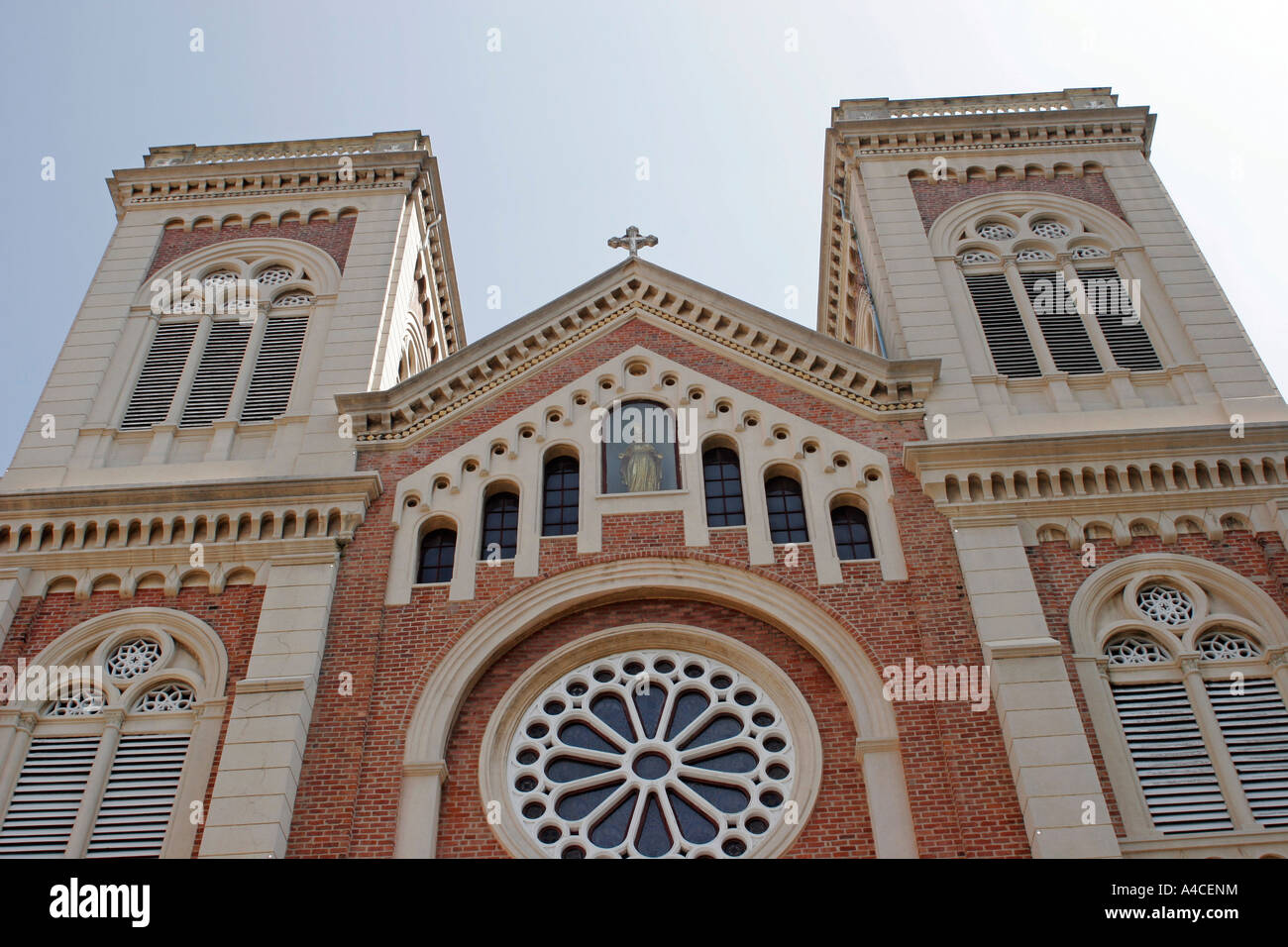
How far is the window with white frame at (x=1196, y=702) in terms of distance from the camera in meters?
15.1

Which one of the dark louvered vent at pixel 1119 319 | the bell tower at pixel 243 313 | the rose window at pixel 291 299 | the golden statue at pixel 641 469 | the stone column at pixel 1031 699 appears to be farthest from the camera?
the rose window at pixel 291 299

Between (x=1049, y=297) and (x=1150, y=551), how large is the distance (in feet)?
21.7

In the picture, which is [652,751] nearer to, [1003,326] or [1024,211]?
[1003,326]

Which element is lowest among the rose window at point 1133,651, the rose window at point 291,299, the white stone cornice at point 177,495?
the rose window at point 1133,651

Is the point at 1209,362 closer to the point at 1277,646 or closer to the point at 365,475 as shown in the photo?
the point at 1277,646

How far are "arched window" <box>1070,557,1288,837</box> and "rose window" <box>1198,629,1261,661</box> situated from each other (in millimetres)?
13

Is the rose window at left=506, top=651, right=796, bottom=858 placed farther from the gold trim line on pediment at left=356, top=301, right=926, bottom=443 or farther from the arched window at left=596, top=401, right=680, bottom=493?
the gold trim line on pediment at left=356, top=301, right=926, bottom=443

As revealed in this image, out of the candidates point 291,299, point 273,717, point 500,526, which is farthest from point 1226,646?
point 291,299

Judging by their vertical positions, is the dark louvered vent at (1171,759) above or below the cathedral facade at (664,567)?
below

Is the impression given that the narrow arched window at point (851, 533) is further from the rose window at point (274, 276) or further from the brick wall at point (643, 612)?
the rose window at point (274, 276)

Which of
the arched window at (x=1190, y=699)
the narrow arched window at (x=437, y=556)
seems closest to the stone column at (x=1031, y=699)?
the arched window at (x=1190, y=699)

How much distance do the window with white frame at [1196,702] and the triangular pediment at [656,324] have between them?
4.77 m
